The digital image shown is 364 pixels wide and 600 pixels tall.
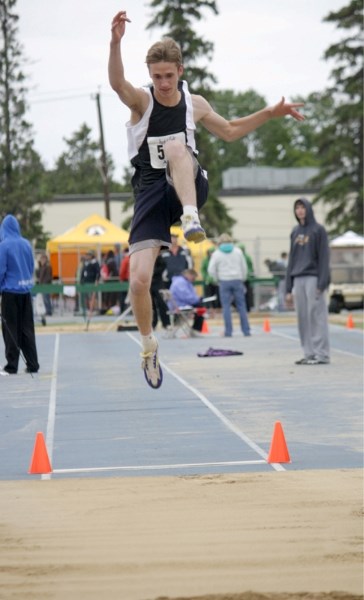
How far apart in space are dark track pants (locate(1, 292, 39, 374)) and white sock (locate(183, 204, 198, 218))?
9.41 metres

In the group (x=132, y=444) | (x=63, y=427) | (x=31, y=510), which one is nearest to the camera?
(x=31, y=510)

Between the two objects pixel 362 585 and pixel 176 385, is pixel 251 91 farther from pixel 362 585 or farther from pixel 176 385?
pixel 362 585

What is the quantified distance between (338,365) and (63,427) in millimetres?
7203

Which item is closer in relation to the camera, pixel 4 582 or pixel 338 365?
pixel 4 582

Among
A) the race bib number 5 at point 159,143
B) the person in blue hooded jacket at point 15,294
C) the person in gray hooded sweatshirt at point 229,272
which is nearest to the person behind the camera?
the race bib number 5 at point 159,143

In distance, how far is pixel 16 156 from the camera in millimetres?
53781

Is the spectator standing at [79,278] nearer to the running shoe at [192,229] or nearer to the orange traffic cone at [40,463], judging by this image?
the orange traffic cone at [40,463]

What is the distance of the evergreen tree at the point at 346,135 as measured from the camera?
Result: 52188mm

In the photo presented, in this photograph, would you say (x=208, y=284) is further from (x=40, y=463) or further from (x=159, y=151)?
(x=159, y=151)

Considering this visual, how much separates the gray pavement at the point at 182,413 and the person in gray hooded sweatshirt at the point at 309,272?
60 centimetres

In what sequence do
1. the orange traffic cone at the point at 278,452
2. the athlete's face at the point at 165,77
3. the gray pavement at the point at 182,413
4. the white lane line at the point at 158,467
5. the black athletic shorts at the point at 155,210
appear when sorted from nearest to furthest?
the athlete's face at the point at 165,77
the black athletic shorts at the point at 155,210
the white lane line at the point at 158,467
the orange traffic cone at the point at 278,452
the gray pavement at the point at 182,413

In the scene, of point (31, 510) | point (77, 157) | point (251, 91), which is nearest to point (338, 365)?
point (31, 510)

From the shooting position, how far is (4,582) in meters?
6.32

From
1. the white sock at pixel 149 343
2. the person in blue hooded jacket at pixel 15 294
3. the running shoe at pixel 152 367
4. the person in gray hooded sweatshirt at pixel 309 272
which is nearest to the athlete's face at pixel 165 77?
the white sock at pixel 149 343
